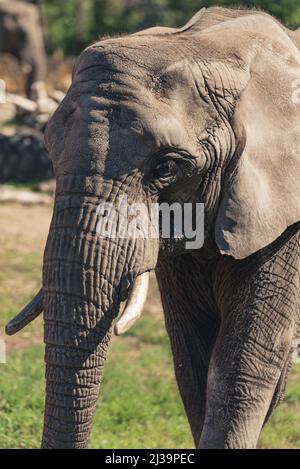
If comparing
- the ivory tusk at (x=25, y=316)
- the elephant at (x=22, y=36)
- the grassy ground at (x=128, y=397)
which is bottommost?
the elephant at (x=22, y=36)

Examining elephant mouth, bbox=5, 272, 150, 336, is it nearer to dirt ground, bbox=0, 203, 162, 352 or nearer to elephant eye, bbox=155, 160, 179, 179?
elephant eye, bbox=155, 160, 179, 179

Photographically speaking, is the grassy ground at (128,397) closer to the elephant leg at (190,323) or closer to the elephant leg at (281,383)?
the elephant leg at (190,323)

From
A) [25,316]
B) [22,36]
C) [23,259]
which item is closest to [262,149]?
[25,316]

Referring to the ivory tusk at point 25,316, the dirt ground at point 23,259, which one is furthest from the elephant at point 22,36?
the ivory tusk at point 25,316

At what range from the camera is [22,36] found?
18047mm

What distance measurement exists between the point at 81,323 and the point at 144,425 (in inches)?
94.6

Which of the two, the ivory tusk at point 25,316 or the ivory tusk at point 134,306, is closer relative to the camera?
the ivory tusk at point 134,306

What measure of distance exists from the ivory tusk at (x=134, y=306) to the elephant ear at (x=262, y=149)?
0.27 m

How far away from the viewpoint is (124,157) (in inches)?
105

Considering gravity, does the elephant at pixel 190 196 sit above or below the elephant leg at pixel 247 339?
above

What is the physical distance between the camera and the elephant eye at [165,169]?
275cm

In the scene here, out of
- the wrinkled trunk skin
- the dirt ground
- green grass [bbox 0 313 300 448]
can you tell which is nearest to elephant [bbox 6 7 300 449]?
the wrinkled trunk skin

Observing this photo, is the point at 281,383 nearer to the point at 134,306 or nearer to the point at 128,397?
the point at 134,306
